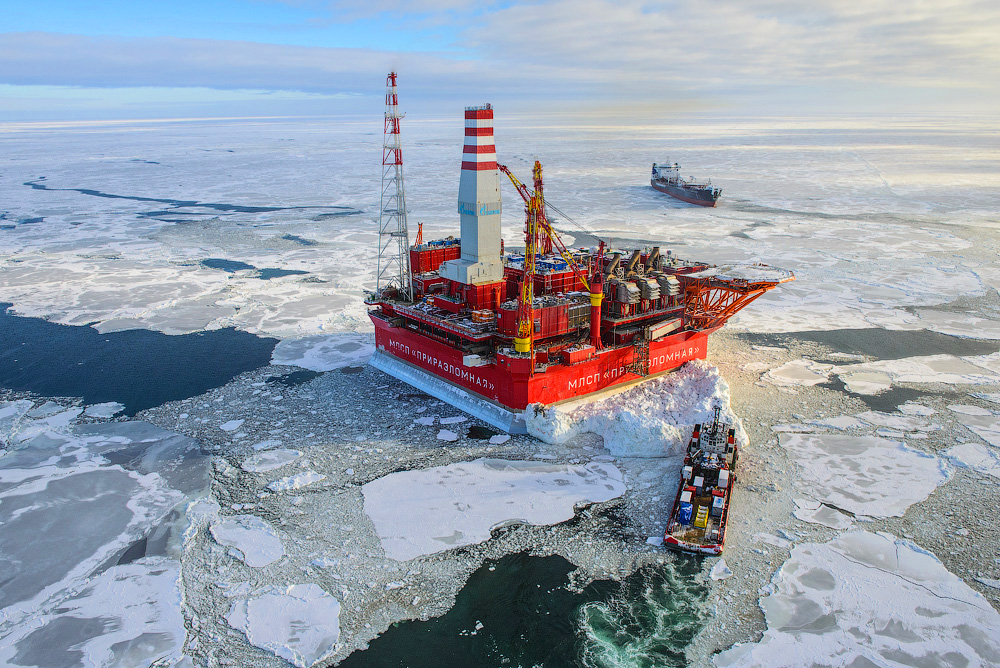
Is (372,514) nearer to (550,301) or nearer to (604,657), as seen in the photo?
(604,657)

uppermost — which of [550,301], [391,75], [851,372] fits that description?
[391,75]

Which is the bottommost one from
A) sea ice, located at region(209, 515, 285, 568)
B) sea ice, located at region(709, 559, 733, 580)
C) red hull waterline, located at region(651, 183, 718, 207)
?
sea ice, located at region(709, 559, 733, 580)

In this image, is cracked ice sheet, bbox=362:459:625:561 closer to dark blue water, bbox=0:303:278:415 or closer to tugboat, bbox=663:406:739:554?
tugboat, bbox=663:406:739:554

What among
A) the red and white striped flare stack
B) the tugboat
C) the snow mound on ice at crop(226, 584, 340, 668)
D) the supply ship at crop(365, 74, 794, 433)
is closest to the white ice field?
the snow mound on ice at crop(226, 584, 340, 668)

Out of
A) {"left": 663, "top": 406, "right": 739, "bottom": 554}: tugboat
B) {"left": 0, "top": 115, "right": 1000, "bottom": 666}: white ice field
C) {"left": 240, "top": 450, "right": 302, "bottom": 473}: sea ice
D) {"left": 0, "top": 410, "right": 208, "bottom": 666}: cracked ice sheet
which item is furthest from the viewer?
{"left": 240, "top": 450, "right": 302, "bottom": 473}: sea ice

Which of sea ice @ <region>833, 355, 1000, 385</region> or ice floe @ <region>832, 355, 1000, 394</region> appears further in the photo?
sea ice @ <region>833, 355, 1000, 385</region>

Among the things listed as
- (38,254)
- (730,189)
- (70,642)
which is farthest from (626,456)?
(730,189)
